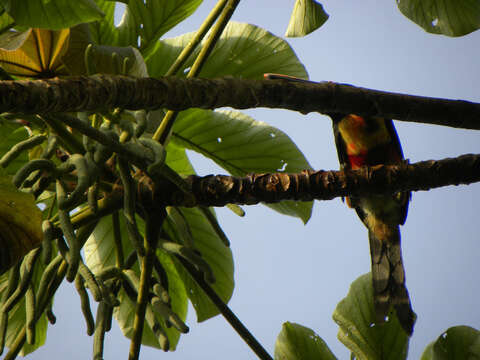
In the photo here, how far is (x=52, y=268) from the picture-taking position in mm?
894

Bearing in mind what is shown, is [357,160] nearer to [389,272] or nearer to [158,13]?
[389,272]

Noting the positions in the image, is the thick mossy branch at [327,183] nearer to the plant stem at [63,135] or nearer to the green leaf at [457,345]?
the plant stem at [63,135]

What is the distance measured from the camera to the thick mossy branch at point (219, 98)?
70cm

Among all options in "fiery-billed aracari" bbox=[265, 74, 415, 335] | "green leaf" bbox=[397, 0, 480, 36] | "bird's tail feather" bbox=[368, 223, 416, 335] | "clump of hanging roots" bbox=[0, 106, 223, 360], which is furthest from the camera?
"fiery-billed aracari" bbox=[265, 74, 415, 335]

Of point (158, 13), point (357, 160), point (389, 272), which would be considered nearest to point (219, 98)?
point (158, 13)

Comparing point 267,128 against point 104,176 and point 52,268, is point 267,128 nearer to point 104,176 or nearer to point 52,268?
point 104,176

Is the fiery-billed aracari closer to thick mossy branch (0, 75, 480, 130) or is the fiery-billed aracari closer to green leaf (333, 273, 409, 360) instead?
green leaf (333, 273, 409, 360)

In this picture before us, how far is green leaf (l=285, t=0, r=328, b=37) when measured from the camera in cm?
146

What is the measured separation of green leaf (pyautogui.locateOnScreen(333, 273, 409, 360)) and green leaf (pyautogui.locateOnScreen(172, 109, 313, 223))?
0.42m

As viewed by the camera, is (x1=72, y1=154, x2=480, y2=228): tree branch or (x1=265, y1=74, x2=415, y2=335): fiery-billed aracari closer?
(x1=72, y1=154, x2=480, y2=228): tree branch

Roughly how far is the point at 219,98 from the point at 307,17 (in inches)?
29.1

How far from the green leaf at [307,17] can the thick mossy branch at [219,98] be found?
561 mm

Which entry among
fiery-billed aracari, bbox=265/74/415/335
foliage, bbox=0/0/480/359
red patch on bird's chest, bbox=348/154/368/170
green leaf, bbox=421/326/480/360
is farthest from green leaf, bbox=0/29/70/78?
red patch on bird's chest, bbox=348/154/368/170

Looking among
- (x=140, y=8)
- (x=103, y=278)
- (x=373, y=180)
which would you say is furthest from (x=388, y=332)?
(x=140, y=8)
